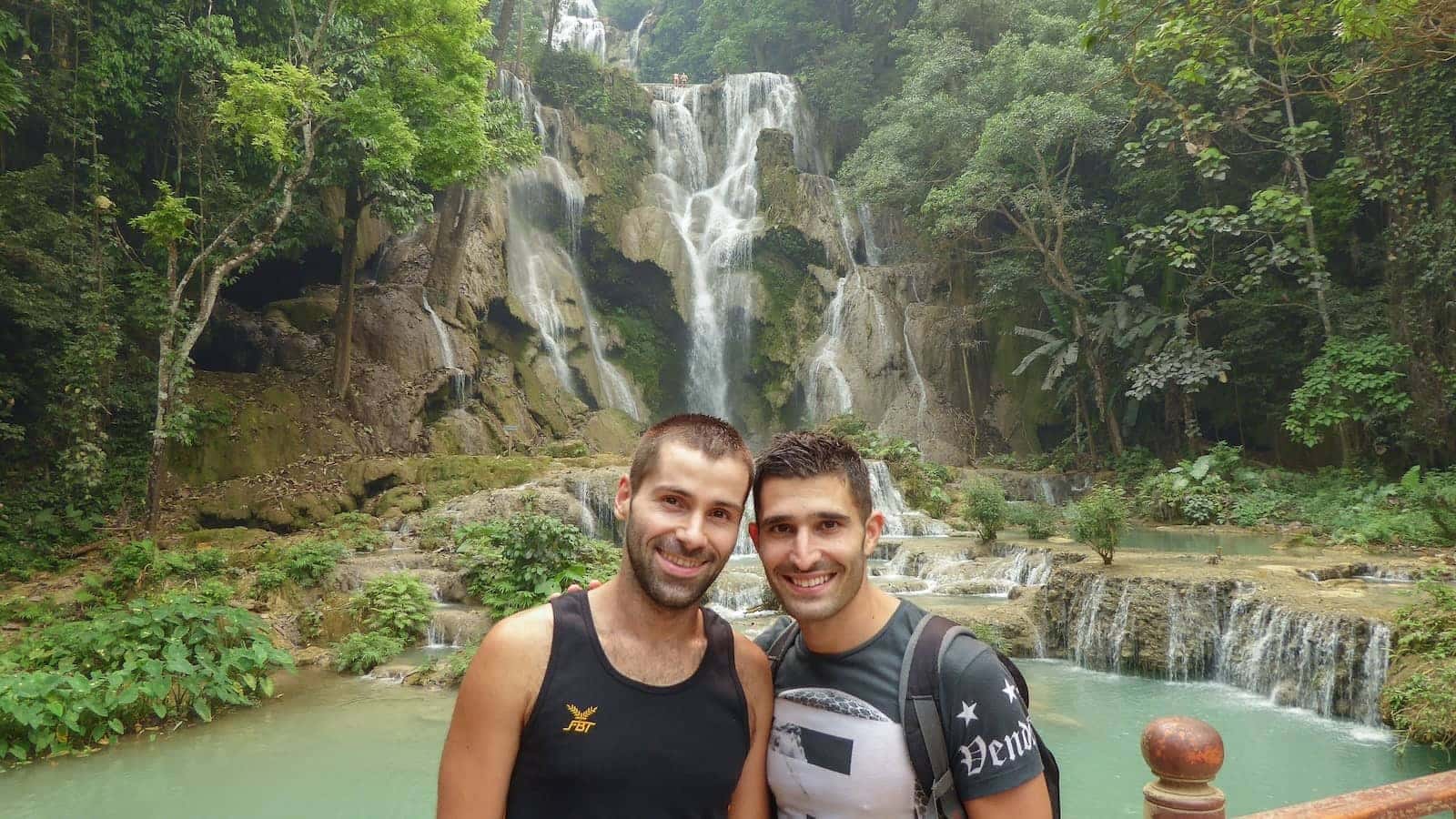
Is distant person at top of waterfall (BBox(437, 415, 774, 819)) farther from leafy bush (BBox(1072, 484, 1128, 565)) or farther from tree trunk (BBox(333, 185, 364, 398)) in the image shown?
tree trunk (BBox(333, 185, 364, 398))

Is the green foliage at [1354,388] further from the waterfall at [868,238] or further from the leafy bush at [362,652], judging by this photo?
the leafy bush at [362,652]

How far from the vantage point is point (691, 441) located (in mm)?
1777

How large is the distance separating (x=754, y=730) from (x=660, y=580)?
378 mm

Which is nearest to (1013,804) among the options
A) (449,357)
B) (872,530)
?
(872,530)

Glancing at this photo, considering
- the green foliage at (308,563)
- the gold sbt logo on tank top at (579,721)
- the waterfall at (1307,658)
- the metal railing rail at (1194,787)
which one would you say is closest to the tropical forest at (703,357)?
the waterfall at (1307,658)

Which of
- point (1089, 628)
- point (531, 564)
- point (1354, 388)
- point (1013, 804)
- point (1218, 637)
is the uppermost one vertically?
point (1354, 388)

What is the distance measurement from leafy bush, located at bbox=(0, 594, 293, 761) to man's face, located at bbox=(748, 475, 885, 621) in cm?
619

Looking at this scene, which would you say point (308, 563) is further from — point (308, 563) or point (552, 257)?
point (552, 257)

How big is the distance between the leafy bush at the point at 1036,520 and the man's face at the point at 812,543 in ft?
40.8

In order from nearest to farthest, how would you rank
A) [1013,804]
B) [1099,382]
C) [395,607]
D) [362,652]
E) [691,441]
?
[1013,804] → [691,441] → [362,652] → [395,607] → [1099,382]

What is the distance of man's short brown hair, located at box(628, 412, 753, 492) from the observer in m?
1.77

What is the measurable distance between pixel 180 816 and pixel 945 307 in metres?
21.7

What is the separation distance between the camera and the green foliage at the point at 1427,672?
18.1ft

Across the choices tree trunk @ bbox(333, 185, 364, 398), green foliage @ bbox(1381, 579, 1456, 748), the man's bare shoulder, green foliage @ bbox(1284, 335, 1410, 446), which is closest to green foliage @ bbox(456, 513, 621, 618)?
green foliage @ bbox(1381, 579, 1456, 748)
